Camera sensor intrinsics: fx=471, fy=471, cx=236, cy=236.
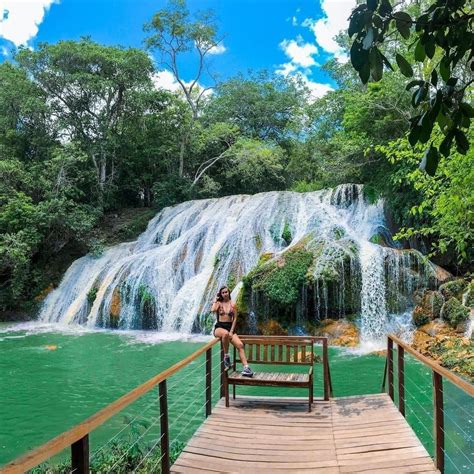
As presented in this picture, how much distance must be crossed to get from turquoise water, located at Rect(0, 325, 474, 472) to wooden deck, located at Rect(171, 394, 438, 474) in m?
0.70

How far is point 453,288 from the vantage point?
12.3 metres

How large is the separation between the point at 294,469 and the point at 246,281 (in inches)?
369

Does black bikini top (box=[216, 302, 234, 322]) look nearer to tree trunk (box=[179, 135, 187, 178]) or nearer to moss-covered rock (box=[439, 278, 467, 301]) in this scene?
moss-covered rock (box=[439, 278, 467, 301])

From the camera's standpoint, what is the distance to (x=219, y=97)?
3472 centimetres

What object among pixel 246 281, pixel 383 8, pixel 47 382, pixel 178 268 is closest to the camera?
pixel 383 8

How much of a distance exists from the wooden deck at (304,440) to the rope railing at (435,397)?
204mm

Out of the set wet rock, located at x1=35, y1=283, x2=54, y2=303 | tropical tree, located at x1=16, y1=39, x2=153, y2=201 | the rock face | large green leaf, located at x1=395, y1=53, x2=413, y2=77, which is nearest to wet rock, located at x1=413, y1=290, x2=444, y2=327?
the rock face

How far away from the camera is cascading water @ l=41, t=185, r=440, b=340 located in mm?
12984

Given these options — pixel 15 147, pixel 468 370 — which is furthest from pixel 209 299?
pixel 15 147

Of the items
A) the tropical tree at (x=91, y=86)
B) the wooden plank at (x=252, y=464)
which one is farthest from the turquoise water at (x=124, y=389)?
the tropical tree at (x=91, y=86)

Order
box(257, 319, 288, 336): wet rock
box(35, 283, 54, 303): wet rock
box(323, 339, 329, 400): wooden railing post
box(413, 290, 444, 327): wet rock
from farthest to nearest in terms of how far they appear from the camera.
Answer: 1. box(35, 283, 54, 303): wet rock
2. box(257, 319, 288, 336): wet rock
3. box(413, 290, 444, 327): wet rock
4. box(323, 339, 329, 400): wooden railing post

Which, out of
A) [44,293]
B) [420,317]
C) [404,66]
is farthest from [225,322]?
[44,293]

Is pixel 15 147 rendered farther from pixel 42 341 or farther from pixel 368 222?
pixel 368 222

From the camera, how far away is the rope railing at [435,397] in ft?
12.5
